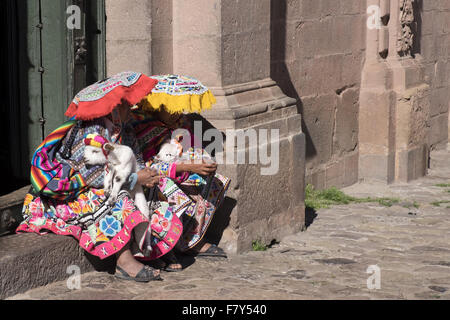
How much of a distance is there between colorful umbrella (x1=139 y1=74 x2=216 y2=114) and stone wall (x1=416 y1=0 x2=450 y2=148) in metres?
5.99

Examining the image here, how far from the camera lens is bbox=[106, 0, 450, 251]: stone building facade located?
20.9 feet

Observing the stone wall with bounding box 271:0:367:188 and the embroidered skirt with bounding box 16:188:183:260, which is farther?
the stone wall with bounding box 271:0:367:188

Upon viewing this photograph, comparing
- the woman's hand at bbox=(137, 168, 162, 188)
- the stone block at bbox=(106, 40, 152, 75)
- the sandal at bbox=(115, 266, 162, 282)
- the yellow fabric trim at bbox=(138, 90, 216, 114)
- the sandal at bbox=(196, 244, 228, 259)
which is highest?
the stone block at bbox=(106, 40, 152, 75)

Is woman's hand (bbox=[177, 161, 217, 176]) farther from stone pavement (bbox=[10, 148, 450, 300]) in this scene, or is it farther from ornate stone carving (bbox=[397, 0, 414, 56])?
ornate stone carving (bbox=[397, 0, 414, 56])

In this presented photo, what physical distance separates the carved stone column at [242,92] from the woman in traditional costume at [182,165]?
0.25 m

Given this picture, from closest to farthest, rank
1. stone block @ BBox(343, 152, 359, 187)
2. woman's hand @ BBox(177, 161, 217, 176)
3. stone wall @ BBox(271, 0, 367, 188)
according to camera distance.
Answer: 1. woman's hand @ BBox(177, 161, 217, 176)
2. stone wall @ BBox(271, 0, 367, 188)
3. stone block @ BBox(343, 152, 359, 187)

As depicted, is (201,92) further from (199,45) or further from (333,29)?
(333,29)

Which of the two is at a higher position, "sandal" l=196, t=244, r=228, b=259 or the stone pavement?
"sandal" l=196, t=244, r=228, b=259

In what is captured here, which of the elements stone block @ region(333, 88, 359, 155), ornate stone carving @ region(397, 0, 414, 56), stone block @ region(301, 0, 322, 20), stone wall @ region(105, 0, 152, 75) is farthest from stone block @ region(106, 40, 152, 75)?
ornate stone carving @ region(397, 0, 414, 56)

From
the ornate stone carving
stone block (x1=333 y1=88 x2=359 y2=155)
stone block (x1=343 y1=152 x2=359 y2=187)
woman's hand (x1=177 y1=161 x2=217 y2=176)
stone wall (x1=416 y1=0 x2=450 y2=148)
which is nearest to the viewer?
woman's hand (x1=177 y1=161 x2=217 y2=176)

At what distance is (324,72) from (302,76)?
1.64 ft

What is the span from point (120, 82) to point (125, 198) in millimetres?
735

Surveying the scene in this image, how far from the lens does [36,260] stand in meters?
5.14

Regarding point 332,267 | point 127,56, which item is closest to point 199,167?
point 127,56
